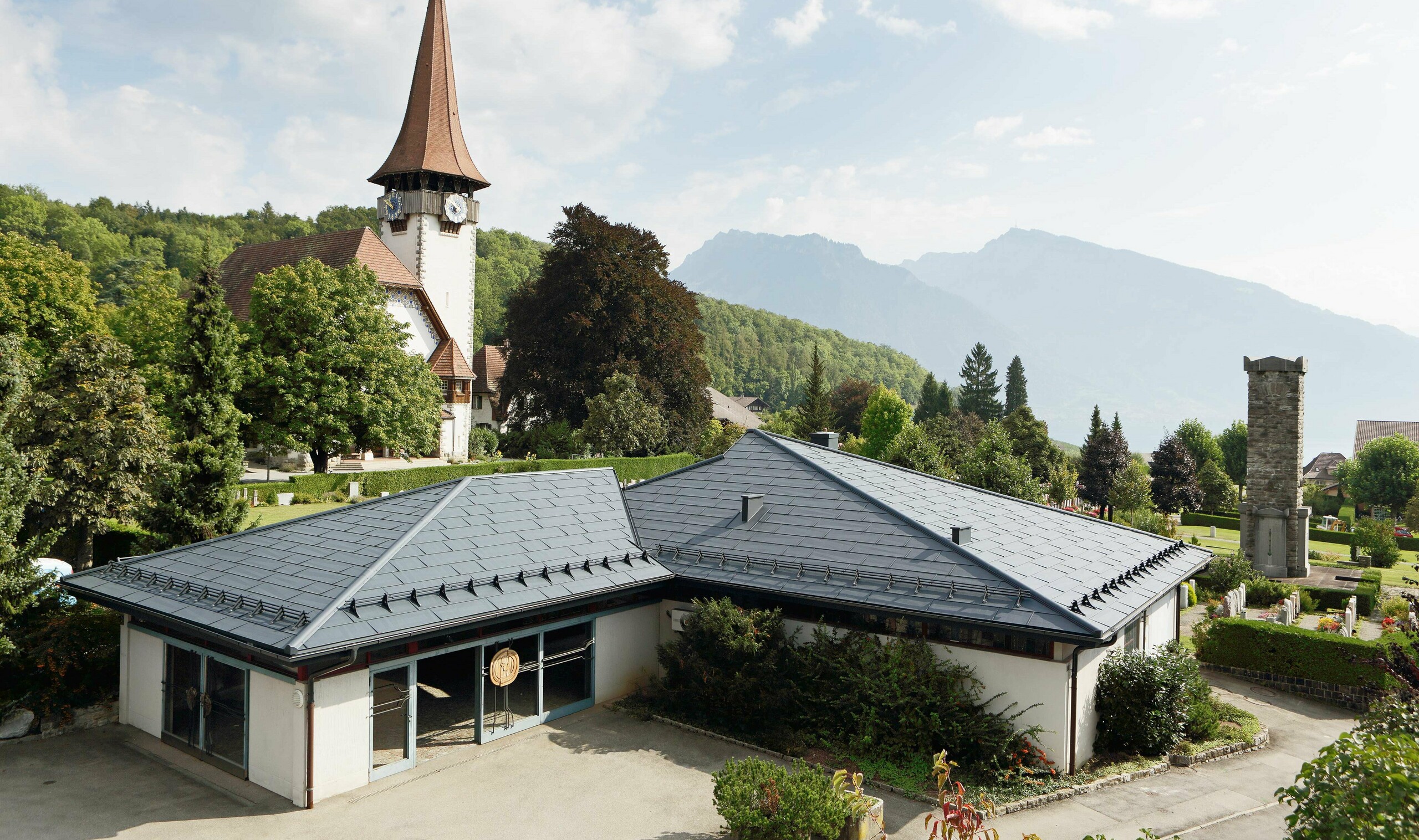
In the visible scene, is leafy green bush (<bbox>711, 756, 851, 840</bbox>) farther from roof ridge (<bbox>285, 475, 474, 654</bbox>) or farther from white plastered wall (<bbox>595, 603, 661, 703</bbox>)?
roof ridge (<bbox>285, 475, 474, 654</bbox>)

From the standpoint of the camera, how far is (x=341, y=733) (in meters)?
11.7

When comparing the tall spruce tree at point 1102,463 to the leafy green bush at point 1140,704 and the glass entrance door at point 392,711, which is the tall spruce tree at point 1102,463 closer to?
the leafy green bush at point 1140,704

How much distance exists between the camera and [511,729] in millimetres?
14016

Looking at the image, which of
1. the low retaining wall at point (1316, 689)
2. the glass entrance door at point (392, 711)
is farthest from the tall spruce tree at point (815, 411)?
the glass entrance door at point (392, 711)

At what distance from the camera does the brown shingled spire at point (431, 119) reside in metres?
51.7

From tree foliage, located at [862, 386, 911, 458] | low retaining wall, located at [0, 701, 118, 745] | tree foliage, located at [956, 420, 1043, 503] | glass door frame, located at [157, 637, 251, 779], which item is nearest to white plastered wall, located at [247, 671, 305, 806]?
glass door frame, located at [157, 637, 251, 779]

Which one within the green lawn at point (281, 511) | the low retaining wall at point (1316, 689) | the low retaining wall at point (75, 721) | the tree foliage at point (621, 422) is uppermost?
the tree foliage at point (621, 422)

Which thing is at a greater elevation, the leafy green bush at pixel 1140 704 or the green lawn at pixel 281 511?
the green lawn at pixel 281 511

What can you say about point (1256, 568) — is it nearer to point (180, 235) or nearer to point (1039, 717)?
point (1039, 717)

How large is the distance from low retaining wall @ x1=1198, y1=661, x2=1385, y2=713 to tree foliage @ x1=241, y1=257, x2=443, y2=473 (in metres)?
31.4

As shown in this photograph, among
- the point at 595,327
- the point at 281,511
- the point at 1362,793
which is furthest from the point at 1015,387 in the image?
the point at 1362,793

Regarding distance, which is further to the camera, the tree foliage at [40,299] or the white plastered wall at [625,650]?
the tree foliage at [40,299]

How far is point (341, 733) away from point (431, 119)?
1878 inches

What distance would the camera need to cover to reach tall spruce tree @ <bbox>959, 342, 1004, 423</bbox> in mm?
94188
